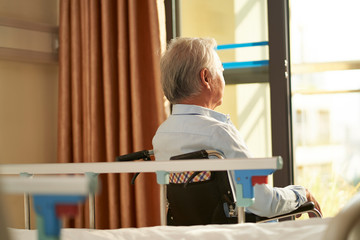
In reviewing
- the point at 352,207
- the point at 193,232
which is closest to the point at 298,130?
the point at 193,232

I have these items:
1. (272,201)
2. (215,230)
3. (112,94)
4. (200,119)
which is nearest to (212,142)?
(200,119)

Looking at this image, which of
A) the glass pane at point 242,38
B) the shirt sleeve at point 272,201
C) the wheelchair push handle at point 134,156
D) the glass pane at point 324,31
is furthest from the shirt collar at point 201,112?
the glass pane at point 324,31

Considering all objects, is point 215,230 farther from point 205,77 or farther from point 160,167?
point 205,77

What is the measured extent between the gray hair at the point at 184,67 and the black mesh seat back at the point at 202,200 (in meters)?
0.39

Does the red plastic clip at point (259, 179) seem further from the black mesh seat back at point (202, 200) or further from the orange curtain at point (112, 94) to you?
the orange curtain at point (112, 94)

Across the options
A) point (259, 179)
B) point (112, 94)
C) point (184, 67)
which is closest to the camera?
point (259, 179)

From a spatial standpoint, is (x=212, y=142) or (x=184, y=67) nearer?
(x=212, y=142)

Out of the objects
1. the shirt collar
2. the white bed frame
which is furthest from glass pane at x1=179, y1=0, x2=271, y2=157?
the white bed frame

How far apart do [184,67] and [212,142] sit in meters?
0.39

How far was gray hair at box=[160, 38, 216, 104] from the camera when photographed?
84.8 inches

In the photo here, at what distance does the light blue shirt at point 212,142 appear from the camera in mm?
1849

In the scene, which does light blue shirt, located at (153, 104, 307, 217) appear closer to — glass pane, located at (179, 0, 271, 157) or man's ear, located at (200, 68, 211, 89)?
man's ear, located at (200, 68, 211, 89)

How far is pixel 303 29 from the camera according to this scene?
3.44m

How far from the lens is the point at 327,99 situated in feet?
11.4
